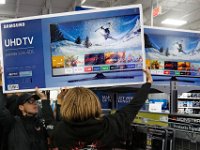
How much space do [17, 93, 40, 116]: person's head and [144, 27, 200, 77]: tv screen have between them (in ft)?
3.32

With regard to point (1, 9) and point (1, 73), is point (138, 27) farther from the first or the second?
point (1, 9)

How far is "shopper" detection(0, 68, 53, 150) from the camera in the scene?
223 cm

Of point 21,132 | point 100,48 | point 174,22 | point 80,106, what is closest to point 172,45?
point 100,48

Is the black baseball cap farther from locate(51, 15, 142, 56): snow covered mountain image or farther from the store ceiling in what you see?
the store ceiling

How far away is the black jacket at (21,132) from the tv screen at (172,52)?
0.98 metres

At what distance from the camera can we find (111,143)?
1.60 m

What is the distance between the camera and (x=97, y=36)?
2.18 m

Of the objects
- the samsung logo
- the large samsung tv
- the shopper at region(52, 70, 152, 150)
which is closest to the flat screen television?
the large samsung tv

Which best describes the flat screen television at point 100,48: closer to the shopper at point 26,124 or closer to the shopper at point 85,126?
the shopper at point 26,124

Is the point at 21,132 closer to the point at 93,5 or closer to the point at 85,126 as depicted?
the point at 85,126

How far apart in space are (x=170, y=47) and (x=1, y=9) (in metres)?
9.97

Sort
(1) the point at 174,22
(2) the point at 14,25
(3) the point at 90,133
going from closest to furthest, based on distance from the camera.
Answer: (3) the point at 90,133, (2) the point at 14,25, (1) the point at 174,22

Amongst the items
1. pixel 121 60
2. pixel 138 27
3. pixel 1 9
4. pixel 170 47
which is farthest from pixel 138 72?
pixel 1 9

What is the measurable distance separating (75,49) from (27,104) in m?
0.68
